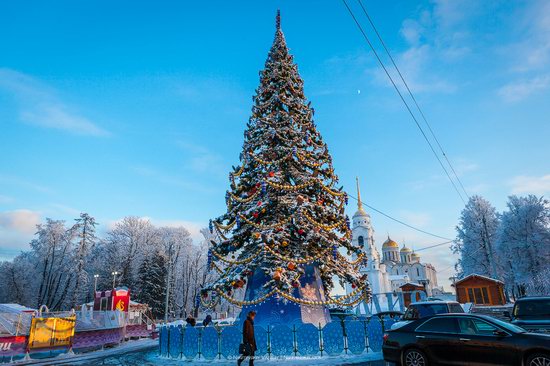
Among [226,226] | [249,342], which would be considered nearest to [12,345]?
[226,226]

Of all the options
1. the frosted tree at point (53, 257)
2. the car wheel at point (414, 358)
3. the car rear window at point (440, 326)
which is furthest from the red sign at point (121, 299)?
the car rear window at point (440, 326)

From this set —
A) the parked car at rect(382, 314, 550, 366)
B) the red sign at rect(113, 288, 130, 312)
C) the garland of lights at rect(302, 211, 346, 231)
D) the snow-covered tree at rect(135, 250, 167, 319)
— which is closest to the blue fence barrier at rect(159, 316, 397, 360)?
the parked car at rect(382, 314, 550, 366)

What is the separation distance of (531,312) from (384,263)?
82.2m

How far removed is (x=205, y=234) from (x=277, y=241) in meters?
41.9

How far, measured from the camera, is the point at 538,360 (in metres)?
7.14

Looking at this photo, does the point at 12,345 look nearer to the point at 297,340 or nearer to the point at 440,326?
the point at 297,340

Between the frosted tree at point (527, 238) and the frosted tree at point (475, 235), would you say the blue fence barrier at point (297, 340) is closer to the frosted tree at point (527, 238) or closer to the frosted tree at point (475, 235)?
the frosted tree at point (527, 238)

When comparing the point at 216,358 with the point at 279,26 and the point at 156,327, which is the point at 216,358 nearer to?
the point at 279,26

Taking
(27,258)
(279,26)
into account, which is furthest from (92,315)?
(27,258)

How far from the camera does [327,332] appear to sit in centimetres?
1268

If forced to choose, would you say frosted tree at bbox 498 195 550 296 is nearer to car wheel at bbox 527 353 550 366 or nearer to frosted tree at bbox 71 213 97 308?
car wheel at bbox 527 353 550 366

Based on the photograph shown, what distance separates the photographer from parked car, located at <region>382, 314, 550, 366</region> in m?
7.26

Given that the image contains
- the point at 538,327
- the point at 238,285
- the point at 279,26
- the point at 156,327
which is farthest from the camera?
the point at 156,327

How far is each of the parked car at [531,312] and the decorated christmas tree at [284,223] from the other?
5698 millimetres
